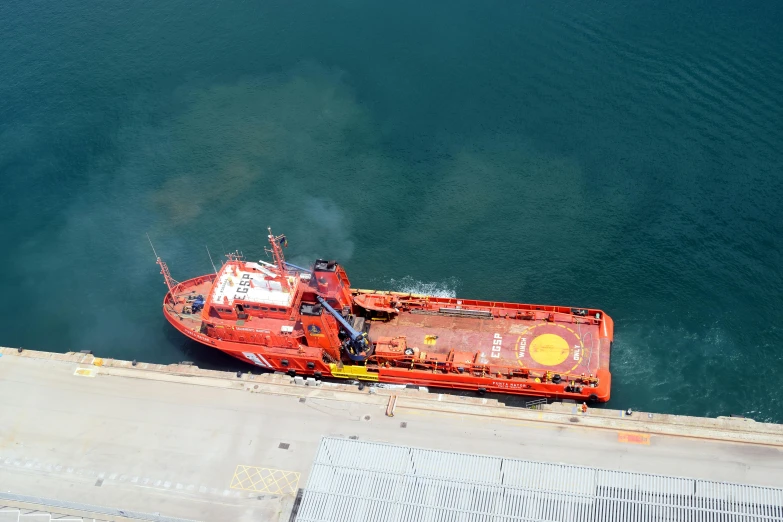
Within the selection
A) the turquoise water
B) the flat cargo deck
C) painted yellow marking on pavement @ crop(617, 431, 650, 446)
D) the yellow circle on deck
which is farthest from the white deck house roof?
painted yellow marking on pavement @ crop(617, 431, 650, 446)

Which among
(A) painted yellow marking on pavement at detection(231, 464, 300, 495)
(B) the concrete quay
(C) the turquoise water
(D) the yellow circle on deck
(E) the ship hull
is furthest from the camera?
(C) the turquoise water

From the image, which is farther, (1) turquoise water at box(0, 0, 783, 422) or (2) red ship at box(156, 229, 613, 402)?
(1) turquoise water at box(0, 0, 783, 422)

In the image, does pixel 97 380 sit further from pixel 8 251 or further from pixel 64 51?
pixel 64 51

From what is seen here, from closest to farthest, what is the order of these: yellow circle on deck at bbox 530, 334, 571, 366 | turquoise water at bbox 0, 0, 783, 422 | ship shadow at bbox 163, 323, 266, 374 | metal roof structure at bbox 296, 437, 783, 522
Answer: metal roof structure at bbox 296, 437, 783, 522
yellow circle on deck at bbox 530, 334, 571, 366
ship shadow at bbox 163, 323, 266, 374
turquoise water at bbox 0, 0, 783, 422

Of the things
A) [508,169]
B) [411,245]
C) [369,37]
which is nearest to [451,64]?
[369,37]

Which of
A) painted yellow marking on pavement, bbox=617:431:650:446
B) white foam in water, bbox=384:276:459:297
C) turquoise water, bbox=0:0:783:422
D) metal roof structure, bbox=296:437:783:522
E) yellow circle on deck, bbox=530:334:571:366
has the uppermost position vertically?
turquoise water, bbox=0:0:783:422

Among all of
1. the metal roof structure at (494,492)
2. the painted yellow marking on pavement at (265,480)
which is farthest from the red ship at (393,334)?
the metal roof structure at (494,492)

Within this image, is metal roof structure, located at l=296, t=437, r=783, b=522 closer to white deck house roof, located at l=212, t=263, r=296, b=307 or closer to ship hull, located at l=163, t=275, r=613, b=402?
ship hull, located at l=163, t=275, r=613, b=402
